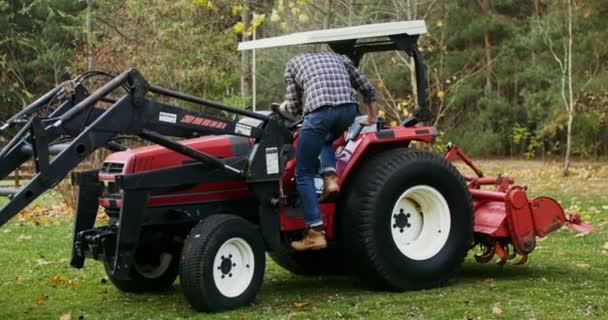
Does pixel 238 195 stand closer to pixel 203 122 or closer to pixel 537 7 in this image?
pixel 203 122

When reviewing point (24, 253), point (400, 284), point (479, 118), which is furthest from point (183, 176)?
point (479, 118)

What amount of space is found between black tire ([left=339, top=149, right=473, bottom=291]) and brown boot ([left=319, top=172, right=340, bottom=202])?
201mm

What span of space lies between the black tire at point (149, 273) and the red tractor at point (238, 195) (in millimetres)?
12

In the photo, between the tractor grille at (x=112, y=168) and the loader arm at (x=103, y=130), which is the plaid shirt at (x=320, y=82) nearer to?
the loader arm at (x=103, y=130)

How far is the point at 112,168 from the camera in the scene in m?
7.41

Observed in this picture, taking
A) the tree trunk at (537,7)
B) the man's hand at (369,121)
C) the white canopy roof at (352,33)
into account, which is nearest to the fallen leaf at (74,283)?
the white canopy roof at (352,33)

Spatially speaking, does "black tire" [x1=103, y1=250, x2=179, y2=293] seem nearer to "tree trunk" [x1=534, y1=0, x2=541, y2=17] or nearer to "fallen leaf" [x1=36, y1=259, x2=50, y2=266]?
"fallen leaf" [x1=36, y1=259, x2=50, y2=266]

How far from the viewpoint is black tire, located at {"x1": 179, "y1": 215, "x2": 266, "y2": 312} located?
22.4 ft

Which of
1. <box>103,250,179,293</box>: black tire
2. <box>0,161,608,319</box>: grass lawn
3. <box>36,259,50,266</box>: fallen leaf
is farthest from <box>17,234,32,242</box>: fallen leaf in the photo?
<box>103,250,179,293</box>: black tire

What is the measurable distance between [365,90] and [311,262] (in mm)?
1791

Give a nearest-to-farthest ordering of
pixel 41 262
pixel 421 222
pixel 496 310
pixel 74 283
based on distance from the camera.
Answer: pixel 496 310
pixel 421 222
pixel 74 283
pixel 41 262

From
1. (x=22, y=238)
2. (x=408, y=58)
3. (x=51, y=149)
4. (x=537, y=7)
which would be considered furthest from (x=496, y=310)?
(x=537, y=7)

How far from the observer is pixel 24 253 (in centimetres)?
1049

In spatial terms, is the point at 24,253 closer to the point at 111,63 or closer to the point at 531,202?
the point at 531,202
